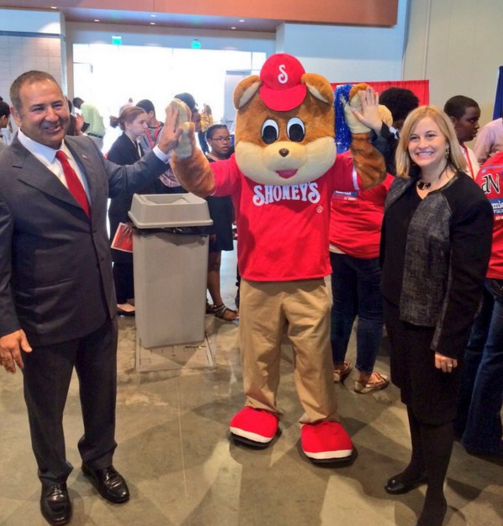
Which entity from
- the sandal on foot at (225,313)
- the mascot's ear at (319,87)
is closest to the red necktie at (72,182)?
the mascot's ear at (319,87)

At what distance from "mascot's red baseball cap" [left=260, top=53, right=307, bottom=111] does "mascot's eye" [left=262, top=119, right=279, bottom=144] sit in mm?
61

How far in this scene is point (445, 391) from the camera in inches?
72.9

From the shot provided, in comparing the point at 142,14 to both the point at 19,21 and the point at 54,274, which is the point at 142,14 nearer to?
the point at 19,21

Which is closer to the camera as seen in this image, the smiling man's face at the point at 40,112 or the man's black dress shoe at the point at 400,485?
the smiling man's face at the point at 40,112

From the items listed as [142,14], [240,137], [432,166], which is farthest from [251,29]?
[432,166]

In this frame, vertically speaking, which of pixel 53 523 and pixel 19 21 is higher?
pixel 19 21

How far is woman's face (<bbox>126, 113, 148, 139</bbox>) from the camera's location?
3.89m

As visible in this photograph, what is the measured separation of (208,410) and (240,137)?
1396mm

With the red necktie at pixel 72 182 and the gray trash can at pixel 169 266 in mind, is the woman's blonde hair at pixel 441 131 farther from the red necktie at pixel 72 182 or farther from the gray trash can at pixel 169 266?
Result: the gray trash can at pixel 169 266

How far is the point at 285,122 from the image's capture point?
2240mm

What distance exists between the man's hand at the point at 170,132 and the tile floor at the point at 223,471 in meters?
1.35

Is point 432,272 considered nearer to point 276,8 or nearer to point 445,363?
point 445,363

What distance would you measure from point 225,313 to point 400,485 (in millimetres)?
2128

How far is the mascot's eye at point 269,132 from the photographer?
7.38 ft
